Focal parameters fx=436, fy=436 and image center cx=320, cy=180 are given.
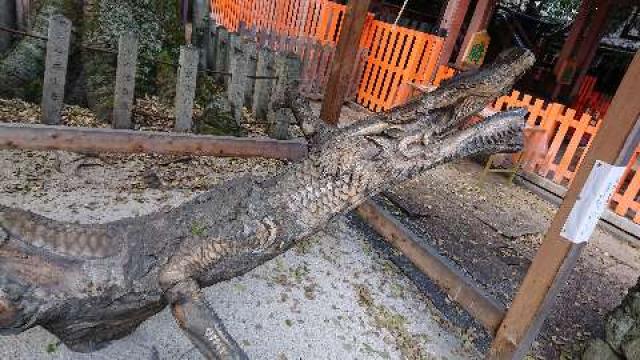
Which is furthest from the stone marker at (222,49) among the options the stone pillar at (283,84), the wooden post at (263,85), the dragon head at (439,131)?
the dragon head at (439,131)

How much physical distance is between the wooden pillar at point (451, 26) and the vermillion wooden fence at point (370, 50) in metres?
0.17

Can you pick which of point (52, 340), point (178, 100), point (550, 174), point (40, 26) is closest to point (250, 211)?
point (52, 340)

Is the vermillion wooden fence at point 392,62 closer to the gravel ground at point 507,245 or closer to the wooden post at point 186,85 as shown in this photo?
the gravel ground at point 507,245

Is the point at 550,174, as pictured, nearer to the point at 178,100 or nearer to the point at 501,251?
the point at 501,251

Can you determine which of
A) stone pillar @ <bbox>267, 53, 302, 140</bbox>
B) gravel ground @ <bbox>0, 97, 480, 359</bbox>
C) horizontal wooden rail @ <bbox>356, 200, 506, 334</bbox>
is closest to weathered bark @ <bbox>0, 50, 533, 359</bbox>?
gravel ground @ <bbox>0, 97, 480, 359</bbox>

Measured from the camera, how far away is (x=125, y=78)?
3.78 meters

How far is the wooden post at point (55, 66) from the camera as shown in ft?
11.1

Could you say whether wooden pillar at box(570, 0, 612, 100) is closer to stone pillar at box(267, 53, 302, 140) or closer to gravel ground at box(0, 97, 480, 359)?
stone pillar at box(267, 53, 302, 140)

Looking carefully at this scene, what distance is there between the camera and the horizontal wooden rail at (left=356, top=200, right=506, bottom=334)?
250 cm

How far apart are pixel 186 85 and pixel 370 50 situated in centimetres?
551

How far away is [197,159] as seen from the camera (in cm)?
454

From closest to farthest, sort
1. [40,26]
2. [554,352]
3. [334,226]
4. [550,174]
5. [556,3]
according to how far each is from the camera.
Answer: [554,352] → [334,226] → [40,26] → [550,174] → [556,3]

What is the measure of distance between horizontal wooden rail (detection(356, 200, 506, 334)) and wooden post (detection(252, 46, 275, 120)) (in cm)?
233

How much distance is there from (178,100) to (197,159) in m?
0.70
